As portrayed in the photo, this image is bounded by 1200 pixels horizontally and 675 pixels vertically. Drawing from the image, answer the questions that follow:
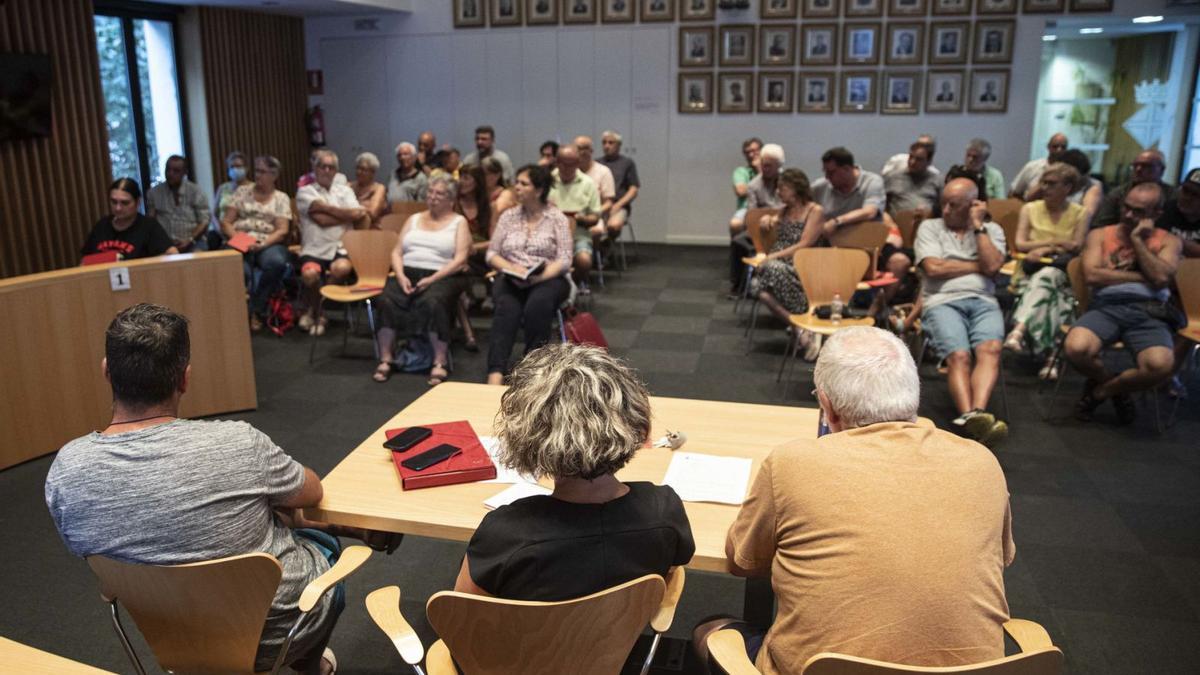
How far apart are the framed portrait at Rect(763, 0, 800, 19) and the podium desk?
7.44m

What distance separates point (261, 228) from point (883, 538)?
6.48 metres

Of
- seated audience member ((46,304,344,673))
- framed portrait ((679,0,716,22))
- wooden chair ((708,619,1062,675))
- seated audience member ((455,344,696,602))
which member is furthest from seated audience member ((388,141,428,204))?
wooden chair ((708,619,1062,675))

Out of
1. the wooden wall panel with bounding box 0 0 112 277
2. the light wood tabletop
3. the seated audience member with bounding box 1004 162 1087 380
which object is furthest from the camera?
the wooden wall panel with bounding box 0 0 112 277

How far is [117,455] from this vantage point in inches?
75.7

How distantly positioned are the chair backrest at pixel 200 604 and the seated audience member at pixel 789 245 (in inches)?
173

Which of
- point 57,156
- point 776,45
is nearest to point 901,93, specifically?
point 776,45

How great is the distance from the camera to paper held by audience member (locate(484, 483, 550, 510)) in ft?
7.38

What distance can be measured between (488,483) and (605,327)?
4755 mm

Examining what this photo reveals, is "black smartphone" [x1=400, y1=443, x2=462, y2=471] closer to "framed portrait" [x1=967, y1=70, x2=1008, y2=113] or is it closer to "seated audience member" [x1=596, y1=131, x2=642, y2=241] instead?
"seated audience member" [x1=596, y1=131, x2=642, y2=241]

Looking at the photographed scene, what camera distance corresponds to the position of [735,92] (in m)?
10.5

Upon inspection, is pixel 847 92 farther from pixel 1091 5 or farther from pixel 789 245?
pixel 789 245

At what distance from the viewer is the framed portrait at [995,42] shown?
9.59 m

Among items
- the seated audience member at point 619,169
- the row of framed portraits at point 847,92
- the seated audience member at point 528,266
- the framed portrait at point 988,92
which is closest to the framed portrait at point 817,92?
the row of framed portraits at point 847,92

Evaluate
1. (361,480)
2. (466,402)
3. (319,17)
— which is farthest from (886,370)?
(319,17)
